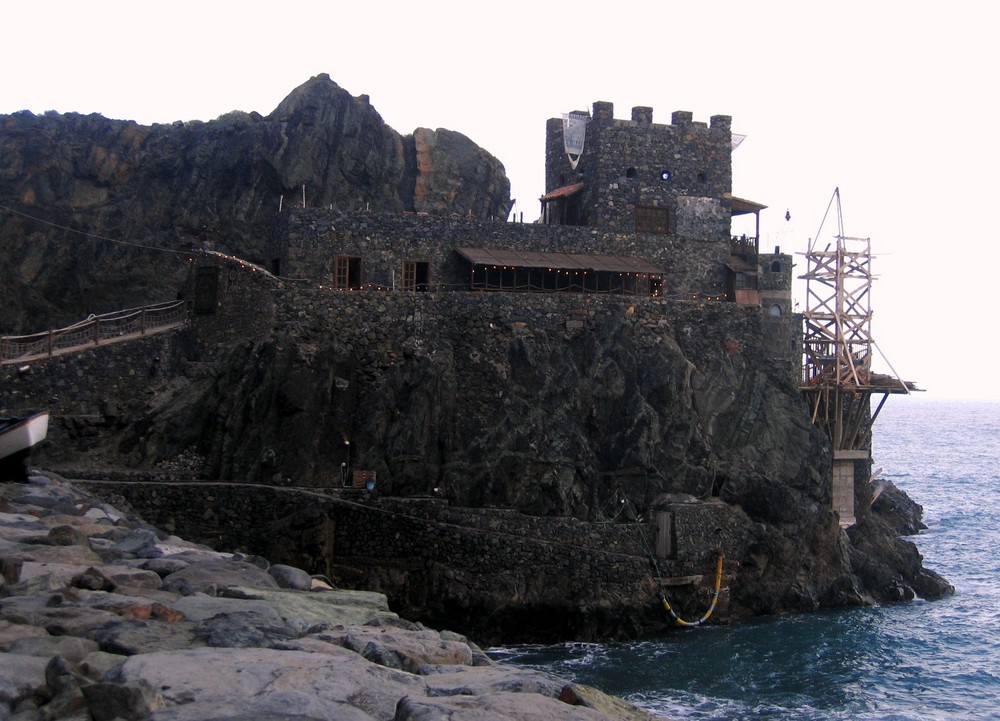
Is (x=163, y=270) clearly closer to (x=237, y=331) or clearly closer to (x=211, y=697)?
(x=237, y=331)

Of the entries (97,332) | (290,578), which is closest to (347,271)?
(97,332)

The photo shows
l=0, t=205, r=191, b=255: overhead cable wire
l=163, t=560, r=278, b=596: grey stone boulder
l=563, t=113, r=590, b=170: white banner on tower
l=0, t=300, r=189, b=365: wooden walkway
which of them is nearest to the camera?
l=163, t=560, r=278, b=596: grey stone boulder

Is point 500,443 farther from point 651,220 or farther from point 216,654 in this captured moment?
point 216,654

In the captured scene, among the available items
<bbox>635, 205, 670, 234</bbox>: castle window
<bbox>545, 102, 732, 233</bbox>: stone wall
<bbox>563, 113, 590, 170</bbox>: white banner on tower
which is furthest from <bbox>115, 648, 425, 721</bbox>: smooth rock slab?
<bbox>563, 113, 590, 170</bbox>: white banner on tower

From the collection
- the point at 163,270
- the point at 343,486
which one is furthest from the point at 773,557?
the point at 163,270

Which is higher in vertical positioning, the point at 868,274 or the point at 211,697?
the point at 868,274

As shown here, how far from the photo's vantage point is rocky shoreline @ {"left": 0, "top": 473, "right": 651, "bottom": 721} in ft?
33.1

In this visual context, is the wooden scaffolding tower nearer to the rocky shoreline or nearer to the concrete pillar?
the concrete pillar

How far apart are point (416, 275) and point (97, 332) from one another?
12825mm

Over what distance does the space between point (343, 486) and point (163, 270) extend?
1675cm

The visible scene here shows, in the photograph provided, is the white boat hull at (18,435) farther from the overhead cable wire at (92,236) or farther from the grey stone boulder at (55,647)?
the overhead cable wire at (92,236)

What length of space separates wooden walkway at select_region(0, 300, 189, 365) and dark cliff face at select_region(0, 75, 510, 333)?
4.43 m

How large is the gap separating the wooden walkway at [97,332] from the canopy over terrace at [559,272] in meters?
11.9

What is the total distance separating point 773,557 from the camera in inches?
1672
